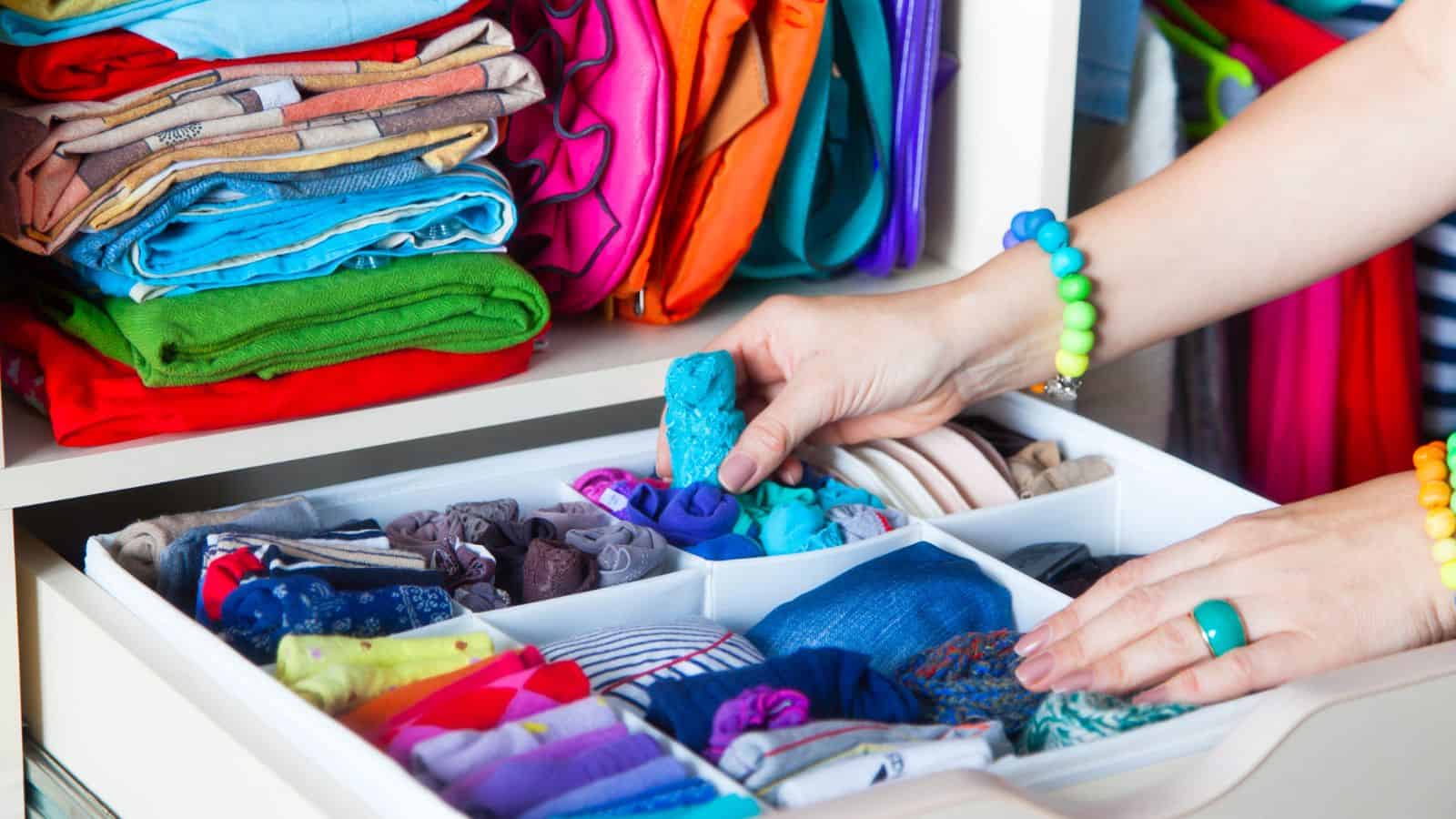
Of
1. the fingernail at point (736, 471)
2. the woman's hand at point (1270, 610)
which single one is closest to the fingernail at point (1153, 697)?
the woman's hand at point (1270, 610)

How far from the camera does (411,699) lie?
0.76 metres

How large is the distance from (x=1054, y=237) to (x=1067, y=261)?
2 cm

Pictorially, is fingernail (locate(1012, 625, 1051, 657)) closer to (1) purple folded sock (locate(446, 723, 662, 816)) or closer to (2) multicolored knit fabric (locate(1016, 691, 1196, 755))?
(2) multicolored knit fabric (locate(1016, 691, 1196, 755))

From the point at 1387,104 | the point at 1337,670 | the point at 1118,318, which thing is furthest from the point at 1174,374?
the point at 1337,670

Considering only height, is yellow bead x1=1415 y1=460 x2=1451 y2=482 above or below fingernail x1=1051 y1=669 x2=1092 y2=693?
above

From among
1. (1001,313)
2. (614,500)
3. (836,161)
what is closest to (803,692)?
(614,500)

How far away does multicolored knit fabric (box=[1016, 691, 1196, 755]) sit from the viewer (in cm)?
75

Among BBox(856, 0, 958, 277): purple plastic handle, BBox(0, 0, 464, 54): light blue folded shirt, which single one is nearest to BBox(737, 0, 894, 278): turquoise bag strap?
BBox(856, 0, 958, 277): purple plastic handle

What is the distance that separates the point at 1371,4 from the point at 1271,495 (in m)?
0.51

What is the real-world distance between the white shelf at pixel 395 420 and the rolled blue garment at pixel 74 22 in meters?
0.25

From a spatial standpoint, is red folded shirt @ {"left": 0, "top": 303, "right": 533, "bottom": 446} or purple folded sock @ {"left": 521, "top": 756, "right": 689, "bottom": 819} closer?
purple folded sock @ {"left": 521, "top": 756, "right": 689, "bottom": 819}

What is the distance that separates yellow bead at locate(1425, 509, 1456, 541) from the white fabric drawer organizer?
0.16m

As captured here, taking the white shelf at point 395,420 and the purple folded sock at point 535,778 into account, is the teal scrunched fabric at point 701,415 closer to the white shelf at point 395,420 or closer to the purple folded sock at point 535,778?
the white shelf at point 395,420

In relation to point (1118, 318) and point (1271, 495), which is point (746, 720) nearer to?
point (1118, 318)
